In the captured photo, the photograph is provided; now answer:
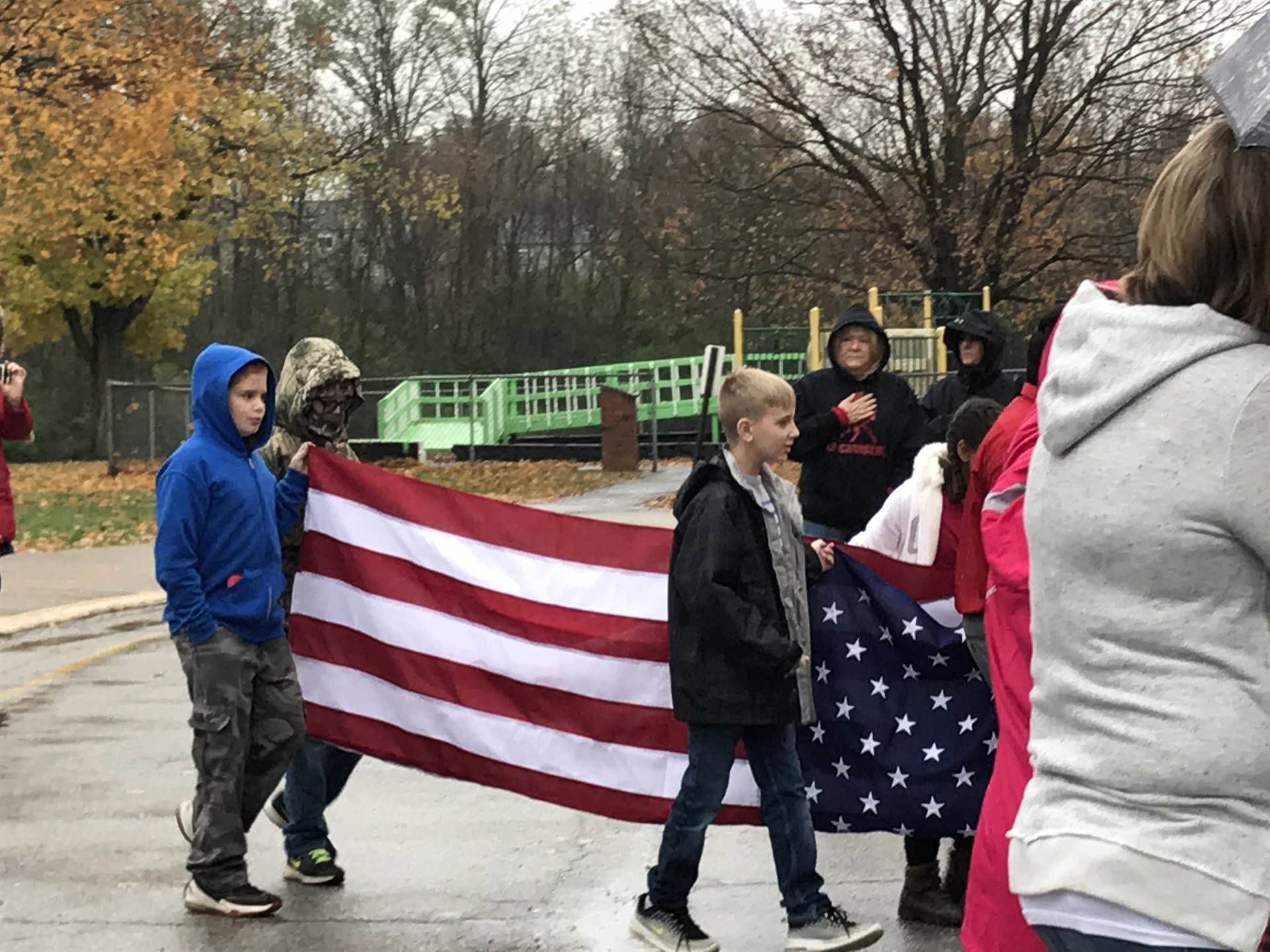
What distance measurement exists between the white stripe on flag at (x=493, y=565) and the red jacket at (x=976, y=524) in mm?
1085

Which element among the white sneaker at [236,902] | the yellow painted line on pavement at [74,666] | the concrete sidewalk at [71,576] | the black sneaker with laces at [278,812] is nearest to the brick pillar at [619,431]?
the concrete sidewalk at [71,576]

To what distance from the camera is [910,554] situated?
19.9ft

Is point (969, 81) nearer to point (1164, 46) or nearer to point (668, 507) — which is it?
point (1164, 46)

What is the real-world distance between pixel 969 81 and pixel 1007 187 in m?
3.21

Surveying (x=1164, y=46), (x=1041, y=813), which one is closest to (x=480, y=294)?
(x=1164, y=46)

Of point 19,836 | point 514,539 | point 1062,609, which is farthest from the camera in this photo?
point 19,836

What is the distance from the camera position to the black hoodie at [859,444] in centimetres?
780

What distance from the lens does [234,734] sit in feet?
18.8

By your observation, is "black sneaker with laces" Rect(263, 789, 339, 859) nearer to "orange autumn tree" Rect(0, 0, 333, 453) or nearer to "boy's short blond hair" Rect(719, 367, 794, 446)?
"boy's short blond hair" Rect(719, 367, 794, 446)

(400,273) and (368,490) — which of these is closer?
(368,490)

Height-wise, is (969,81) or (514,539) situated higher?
(969,81)

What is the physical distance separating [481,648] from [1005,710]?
3.38 metres

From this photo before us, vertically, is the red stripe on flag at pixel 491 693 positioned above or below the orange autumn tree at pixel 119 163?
below

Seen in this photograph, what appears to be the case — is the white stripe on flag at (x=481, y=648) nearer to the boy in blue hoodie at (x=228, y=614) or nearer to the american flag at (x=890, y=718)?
the boy in blue hoodie at (x=228, y=614)
